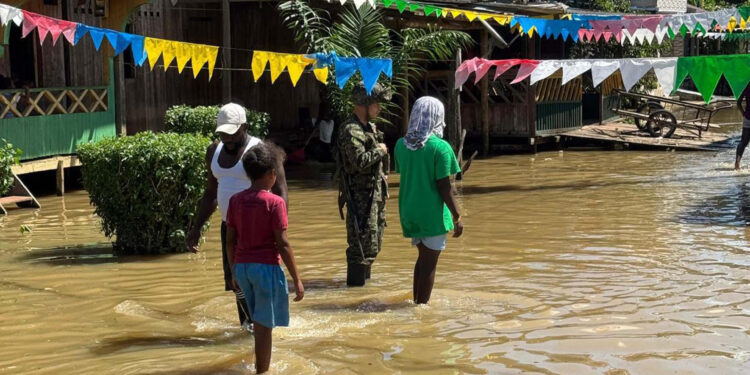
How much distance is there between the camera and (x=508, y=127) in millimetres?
22156

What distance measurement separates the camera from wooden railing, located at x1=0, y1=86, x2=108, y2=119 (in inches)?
557

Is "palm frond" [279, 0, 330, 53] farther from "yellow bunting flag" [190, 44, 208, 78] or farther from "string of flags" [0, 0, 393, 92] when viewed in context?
"yellow bunting flag" [190, 44, 208, 78]

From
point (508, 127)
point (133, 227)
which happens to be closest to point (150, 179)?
point (133, 227)

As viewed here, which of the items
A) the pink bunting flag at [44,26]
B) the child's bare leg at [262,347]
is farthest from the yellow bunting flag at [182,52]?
the child's bare leg at [262,347]

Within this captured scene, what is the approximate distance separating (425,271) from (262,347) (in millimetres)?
1980

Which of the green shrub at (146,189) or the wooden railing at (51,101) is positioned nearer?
the green shrub at (146,189)

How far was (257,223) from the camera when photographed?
568 cm

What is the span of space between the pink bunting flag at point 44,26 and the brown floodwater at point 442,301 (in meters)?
2.32

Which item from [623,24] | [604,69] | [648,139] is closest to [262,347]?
[604,69]

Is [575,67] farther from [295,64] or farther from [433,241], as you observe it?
[433,241]

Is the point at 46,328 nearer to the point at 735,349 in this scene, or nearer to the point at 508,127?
the point at 735,349

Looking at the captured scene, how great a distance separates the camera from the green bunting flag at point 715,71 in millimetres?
12586

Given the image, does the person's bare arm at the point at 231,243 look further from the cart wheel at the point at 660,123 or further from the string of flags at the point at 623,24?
the cart wheel at the point at 660,123

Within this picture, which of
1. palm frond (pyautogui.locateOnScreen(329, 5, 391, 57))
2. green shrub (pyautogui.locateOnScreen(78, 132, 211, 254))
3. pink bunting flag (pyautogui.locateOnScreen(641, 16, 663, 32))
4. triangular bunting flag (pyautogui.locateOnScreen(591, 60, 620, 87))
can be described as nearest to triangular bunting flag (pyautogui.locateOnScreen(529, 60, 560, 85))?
triangular bunting flag (pyautogui.locateOnScreen(591, 60, 620, 87))
